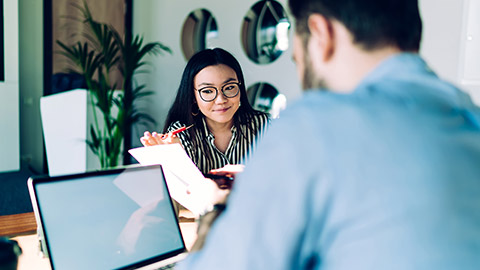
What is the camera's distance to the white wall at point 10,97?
14.4ft

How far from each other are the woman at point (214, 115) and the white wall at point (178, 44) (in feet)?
5.69

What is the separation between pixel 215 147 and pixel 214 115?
0.16 meters

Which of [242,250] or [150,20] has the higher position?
[150,20]

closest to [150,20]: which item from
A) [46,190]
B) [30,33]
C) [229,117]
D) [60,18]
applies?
[60,18]

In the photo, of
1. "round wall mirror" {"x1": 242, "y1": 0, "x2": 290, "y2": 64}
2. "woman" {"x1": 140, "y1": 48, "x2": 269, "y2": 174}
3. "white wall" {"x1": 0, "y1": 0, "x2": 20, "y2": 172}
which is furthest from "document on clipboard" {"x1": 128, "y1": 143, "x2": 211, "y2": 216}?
"white wall" {"x1": 0, "y1": 0, "x2": 20, "y2": 172}

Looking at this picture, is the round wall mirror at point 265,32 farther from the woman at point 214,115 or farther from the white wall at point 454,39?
the woman at point 214,115

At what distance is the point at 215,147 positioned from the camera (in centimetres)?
193

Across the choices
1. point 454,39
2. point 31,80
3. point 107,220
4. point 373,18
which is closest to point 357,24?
point 373,18

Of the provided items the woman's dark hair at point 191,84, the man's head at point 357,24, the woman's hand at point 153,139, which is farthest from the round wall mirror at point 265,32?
the man's head at point 357,24

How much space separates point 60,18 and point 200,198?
4524mm

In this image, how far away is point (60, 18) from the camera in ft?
15.5

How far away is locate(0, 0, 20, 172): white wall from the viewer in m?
4.39

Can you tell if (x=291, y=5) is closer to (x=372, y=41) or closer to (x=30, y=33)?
(x=372, y=41)

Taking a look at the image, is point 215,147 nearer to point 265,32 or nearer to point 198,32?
point 265,32
